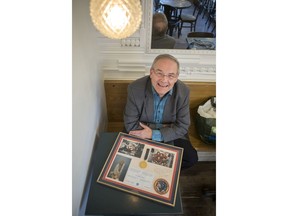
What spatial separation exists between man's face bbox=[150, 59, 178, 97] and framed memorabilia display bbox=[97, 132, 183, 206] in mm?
366

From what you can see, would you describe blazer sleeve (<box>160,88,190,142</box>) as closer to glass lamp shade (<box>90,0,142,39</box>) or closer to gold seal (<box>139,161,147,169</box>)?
gold seal (<box>139,161,147,169</box>)

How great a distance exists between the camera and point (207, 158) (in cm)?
217

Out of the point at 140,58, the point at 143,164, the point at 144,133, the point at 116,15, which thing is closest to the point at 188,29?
the point at 140,58

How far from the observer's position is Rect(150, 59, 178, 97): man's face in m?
1.41

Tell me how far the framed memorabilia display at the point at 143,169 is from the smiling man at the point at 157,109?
237mm

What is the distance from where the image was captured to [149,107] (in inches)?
62.2


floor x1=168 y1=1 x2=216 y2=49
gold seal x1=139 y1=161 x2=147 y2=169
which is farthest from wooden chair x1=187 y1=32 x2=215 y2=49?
gold seal x1=139 y1=161 x2=147 y2=169

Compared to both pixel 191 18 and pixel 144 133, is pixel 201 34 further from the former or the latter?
pixel 144 133

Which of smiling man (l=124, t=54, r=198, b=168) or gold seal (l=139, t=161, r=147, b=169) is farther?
smiling man (l=124, t=54, r=198, b=168)

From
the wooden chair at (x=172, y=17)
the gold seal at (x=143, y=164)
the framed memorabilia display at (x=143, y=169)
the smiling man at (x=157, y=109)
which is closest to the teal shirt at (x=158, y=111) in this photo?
the smiling man at (x=157, y=109)

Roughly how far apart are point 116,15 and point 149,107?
95 cm

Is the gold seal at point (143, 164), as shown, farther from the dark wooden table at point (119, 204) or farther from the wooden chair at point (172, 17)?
the wooden chair at point (172, 17)

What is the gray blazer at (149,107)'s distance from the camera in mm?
1558
